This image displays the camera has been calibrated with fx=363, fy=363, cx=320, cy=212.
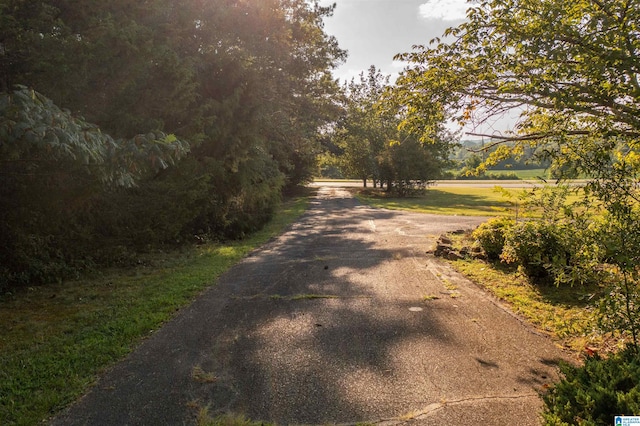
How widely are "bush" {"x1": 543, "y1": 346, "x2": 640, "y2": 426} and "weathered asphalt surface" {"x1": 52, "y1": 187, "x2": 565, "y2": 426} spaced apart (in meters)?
0.49

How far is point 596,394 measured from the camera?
2.34m

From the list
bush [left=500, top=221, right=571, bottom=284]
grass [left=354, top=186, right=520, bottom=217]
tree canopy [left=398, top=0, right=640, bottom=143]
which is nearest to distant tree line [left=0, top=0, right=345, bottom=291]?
tree canopy [left=398, top=0, right=640, bottom=143]

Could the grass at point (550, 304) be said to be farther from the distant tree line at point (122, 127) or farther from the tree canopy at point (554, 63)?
the distant tree line at point (122, 127)

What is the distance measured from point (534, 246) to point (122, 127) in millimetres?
8145

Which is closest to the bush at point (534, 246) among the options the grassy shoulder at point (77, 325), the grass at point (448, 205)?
the grassy shoulder at point (77, 325)

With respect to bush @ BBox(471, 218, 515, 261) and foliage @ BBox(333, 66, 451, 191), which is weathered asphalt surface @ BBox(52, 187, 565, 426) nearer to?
bush @ BBox(471, 218, 515, 261)

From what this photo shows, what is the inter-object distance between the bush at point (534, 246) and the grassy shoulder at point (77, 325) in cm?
559

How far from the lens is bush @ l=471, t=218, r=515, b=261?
7644 mm

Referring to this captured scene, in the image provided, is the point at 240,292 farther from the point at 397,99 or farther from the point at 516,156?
the point at 516,156

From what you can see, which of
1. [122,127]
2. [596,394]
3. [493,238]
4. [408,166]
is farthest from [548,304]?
[408,166]

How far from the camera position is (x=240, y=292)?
639 centimetres

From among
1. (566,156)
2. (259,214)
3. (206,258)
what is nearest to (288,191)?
(259,214)

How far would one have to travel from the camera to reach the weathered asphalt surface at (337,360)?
308 centimetres

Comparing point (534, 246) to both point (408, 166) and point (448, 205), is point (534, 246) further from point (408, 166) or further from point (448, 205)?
point (408, 166)
